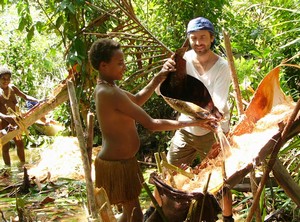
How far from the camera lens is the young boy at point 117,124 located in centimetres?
233

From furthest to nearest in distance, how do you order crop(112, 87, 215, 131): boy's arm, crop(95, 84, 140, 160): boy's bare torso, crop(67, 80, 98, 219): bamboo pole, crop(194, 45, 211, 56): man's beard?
crop(194, 45, 211, 56): man's beard < crop(95, 84, 140, 160): boy's bare torso < crop(112, 87, 215, 131): boy's arm < crop(67, 80, 98, 219): bamboo pole

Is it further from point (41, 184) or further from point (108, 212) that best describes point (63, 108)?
point (108, 212)

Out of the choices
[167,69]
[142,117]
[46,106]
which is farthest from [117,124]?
[46,106]

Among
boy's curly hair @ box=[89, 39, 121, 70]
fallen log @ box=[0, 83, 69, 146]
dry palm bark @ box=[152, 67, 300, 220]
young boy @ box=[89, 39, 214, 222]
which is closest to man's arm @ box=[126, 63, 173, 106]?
young boy @ box=[89, 39, 214, 222]

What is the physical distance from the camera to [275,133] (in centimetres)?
159

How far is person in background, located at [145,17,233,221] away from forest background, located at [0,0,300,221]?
0.15 metres

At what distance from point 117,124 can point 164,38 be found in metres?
3.30

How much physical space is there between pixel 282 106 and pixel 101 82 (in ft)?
3.50

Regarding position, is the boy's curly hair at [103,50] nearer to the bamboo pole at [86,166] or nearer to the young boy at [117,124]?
the young boy at [117,124]

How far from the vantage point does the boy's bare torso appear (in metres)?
2.35

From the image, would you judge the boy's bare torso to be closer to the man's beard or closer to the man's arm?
the man's arm

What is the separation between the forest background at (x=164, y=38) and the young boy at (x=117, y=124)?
0.56 meters

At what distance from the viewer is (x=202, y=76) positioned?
108 inches

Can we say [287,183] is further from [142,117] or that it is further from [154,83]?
[154,83]
